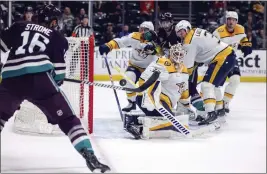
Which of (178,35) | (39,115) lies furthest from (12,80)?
(178,35)

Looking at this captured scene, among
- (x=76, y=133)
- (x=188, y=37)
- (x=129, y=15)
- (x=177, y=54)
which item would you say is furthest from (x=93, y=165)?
(x=129, y=15)

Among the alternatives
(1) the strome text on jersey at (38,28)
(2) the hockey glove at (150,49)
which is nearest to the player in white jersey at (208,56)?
(2) the hockey glove at (150,49)

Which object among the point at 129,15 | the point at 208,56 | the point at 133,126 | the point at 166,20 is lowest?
the point at 133,126

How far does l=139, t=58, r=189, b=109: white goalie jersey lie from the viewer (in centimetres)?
447

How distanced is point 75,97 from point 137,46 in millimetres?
877

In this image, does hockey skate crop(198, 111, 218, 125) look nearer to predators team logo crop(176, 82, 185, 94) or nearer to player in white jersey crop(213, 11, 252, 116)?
predators team logo crop(176, 82, 185, 94)

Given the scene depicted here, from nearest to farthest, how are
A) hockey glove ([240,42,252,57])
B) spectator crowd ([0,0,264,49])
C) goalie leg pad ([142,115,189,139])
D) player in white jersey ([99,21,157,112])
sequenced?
goalie leg pad ([142,115,189,139]), player in white jersey ([99,21,157,112]), hockey glove ([240,42,252,57]), spectator crowd ([0,0,264,49])

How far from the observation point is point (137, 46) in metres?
5.64

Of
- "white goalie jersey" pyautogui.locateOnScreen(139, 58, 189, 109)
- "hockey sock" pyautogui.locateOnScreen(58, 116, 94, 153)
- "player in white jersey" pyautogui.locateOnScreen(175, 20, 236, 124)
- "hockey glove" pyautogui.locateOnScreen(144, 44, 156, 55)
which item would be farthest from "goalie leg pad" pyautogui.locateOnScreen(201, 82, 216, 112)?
"hockey sock" pyautogui.locateOnScreen(58, 116, 94, 153)

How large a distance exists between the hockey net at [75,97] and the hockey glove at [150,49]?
73 centimetres

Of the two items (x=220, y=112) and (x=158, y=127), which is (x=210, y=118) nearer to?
(x=220, y=112)

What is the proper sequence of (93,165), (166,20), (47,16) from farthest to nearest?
(166,20) → (47,16) → (93,165)

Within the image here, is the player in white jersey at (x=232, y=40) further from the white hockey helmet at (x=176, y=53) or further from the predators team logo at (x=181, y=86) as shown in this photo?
the white hockey helmet at (x=176, y=53)

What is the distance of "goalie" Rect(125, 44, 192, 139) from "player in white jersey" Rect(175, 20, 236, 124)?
0.43m
